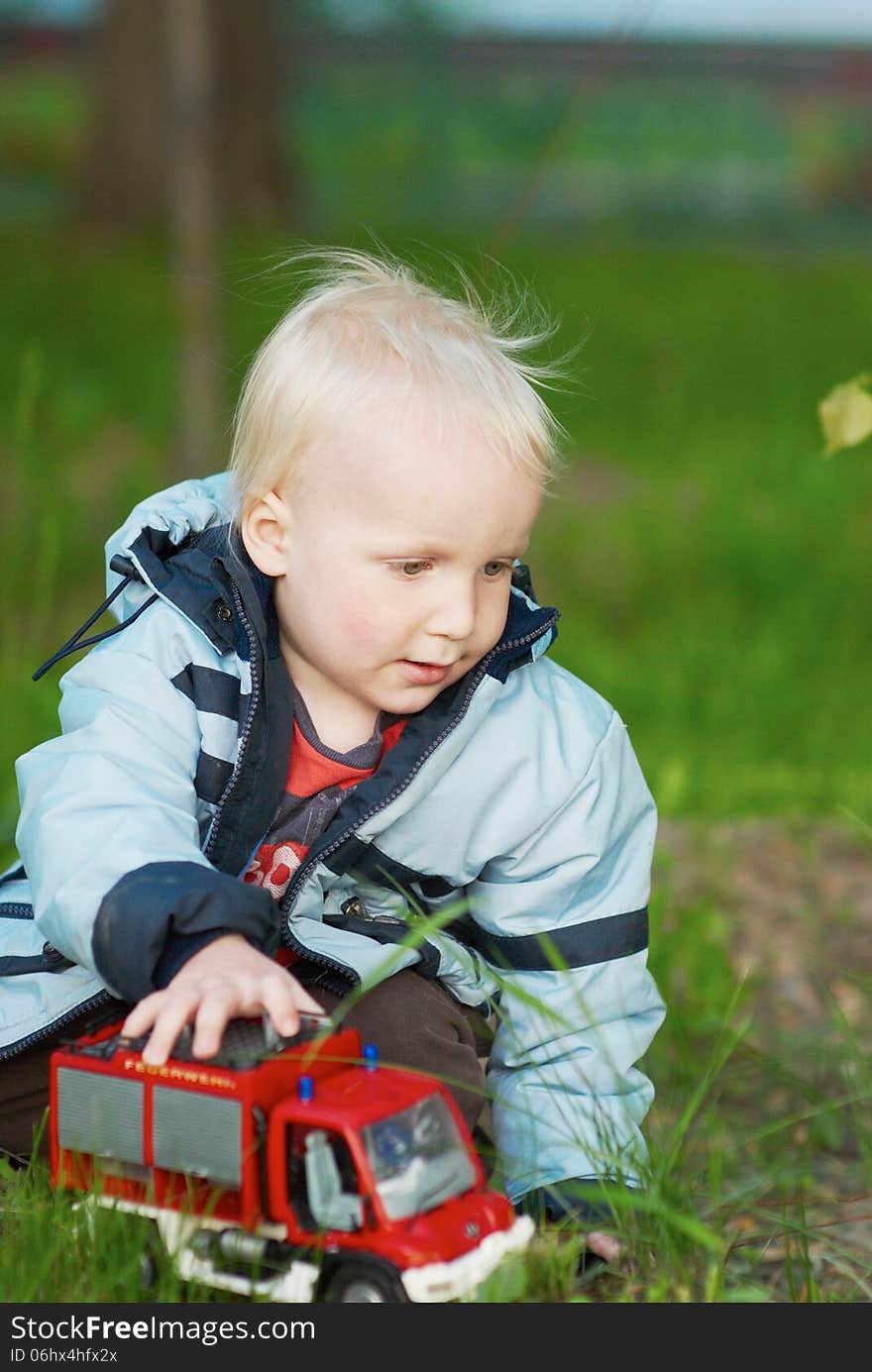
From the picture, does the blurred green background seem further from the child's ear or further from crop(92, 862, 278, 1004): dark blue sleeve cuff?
crop(92, 862, 278, 1004): dark blue sleeve cuff

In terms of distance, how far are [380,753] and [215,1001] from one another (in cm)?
63

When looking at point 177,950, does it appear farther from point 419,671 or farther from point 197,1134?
point 419,671

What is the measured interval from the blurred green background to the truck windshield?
96 cm

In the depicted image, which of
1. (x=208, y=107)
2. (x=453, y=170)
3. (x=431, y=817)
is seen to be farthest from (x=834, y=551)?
(x=453, y=170)

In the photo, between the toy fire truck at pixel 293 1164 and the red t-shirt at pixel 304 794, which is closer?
the toy fire truck at pixel 293 1164

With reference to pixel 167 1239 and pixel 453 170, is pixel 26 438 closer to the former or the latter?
pixel 167 1239

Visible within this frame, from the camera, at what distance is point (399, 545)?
1963 mm

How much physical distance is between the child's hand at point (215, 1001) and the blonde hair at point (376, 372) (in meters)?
0.64

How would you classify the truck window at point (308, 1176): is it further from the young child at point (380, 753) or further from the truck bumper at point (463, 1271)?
the young child at point (380, 753)

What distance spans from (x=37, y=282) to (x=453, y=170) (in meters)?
7.61

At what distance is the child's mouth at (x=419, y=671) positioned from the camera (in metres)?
2.05

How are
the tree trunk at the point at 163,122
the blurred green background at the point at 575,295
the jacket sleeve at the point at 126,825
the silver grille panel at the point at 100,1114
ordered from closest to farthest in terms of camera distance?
1. the silver grille panel at the point at 100,1114
2. the jacket sleeve at the point at 126,825
3. the blurred green background at the point at 575,295
4. the tree trunk at the point at 163,122

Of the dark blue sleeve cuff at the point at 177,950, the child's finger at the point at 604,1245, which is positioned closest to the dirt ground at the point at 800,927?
the child's finger at the point at 604,1245

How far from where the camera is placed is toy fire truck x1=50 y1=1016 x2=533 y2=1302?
61.9 inches
